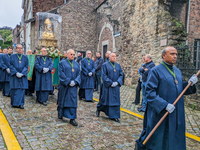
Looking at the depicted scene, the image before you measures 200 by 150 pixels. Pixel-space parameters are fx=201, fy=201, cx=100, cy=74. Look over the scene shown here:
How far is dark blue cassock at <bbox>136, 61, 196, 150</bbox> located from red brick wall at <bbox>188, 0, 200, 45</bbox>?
10.0m

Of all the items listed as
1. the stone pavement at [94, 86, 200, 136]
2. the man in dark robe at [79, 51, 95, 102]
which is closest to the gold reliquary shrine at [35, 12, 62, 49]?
the man in dark robe at [79, 51, 95, 102]

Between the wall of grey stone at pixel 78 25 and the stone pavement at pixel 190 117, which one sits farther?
the wall of grey stone at pixel 78 25

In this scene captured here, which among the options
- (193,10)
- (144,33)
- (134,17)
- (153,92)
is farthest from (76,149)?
(193,10)

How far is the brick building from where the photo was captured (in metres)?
9.66

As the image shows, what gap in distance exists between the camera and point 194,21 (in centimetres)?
1192

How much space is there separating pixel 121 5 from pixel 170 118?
12.9 metres

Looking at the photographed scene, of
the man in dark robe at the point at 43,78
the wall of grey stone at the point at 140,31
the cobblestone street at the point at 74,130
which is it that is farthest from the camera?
the wall of grey stone at the point at 140,31

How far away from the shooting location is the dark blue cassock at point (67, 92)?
207 inches

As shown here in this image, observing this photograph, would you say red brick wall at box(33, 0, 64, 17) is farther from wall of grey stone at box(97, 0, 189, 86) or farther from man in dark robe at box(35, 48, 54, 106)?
man in dark robe at box(35, 48, 54, 106)

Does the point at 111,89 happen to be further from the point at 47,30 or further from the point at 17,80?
the point at 47,30

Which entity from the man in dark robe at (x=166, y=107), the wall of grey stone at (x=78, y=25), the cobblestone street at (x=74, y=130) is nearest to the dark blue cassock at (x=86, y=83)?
the cobblestone street at (x=74, y=130)

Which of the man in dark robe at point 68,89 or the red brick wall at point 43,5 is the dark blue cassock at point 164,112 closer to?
the man in dark robe at point 68,89

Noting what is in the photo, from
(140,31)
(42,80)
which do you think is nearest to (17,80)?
(42,80)

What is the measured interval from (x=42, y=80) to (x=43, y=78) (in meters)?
0.09
